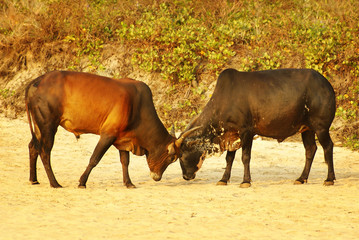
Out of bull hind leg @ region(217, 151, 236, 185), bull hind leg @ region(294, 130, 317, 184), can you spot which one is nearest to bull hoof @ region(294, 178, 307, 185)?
bull hind leg @ region(294, 130, 317, 184)

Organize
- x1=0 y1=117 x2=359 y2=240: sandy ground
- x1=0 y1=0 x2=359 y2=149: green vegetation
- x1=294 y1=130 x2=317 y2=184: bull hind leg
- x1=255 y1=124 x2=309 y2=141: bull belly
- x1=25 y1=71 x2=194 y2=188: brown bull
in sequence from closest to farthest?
x1=0 y1=117 x2=359 y2=240: sandy ground
x1=25 y1=71 x2=194 y2=188: brown bull
x1=255 y1=124 x2=309 y2=141: bull belly
x1=294 y1=130 x2=317 y2=184: bull hind leg
x1=0 y1=0 x2=359 y2=149: green vegetation

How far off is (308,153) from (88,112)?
3.68m

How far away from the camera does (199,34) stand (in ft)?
50.9

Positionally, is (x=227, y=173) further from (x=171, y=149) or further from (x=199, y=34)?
(x=199, y=34)

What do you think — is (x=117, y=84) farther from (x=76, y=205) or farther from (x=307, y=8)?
(x=307, y=8)

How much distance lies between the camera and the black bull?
32.0ft

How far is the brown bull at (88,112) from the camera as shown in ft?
29.9

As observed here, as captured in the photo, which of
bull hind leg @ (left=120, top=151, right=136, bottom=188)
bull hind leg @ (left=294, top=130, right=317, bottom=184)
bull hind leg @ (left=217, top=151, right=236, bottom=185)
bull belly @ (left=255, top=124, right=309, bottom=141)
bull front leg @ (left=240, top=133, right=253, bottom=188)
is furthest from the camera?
bull hind leg @ (left=294, top=130, right=317, bottom=184)

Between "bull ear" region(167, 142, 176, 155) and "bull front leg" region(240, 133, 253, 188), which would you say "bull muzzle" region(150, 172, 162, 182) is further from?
"bull front leg" region(240, 133, 253, 188)

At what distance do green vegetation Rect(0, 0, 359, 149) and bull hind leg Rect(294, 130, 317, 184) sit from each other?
12.3 ft

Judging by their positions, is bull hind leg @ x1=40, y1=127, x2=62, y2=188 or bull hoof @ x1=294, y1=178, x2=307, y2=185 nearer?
bull hind leg @ x1=40, y1=127, x2=62, y2=188

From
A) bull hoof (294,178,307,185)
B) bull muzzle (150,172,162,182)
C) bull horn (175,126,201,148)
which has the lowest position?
bull hoof (294,178,307,185)

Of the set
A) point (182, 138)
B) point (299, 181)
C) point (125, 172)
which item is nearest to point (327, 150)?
point (299, 181)

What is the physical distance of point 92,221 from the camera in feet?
23.0
